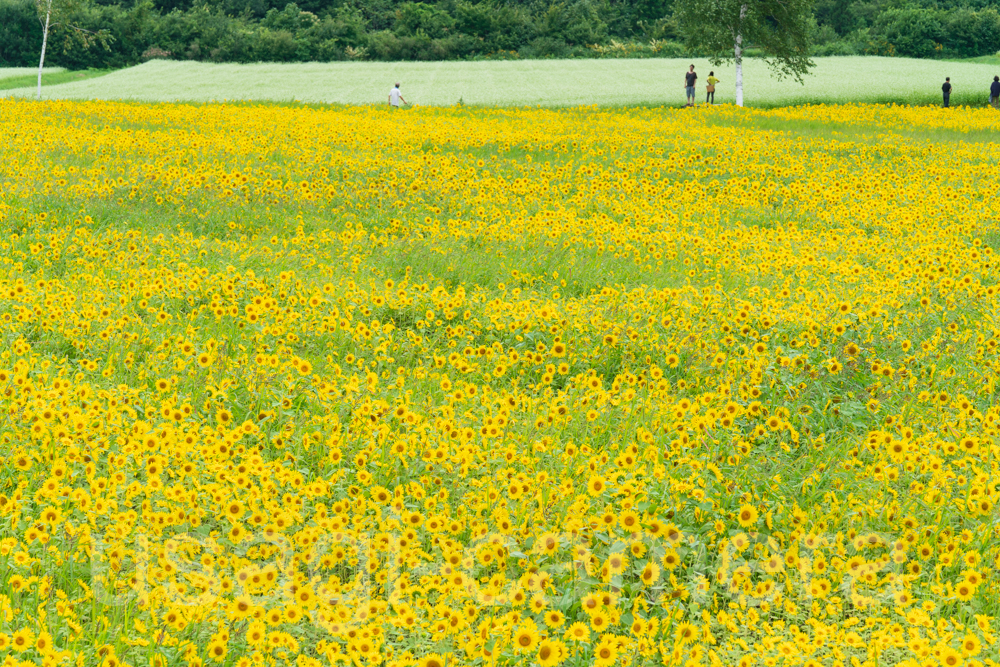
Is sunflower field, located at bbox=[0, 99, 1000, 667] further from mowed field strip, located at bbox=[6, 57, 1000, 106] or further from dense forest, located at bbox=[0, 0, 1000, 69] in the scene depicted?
dense forest, located at bbox=[0, 0, 1000, 69]

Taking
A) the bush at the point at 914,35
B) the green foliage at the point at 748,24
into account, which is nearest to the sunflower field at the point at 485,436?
the green foliage at the point at 748,24

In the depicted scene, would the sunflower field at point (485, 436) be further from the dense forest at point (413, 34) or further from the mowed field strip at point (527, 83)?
the dense forest at point (413, 34)

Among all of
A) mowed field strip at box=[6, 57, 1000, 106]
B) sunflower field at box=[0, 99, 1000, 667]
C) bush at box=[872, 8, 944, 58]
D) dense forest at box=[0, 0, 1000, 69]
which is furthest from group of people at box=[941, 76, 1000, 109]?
bush at box=[872, 8, 944, 58]

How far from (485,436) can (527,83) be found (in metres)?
44.2

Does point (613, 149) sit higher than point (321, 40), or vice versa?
point (321, 40)

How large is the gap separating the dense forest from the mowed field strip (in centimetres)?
757

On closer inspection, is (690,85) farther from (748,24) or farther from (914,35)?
(914,35)

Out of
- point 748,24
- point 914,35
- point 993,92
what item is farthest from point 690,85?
point 914,35

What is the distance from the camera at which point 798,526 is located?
13.4 ft

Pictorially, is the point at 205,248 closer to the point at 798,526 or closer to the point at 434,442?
the point at 434,442

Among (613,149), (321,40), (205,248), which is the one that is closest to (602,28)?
(321,40)

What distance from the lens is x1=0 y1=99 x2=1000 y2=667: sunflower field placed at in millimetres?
3350

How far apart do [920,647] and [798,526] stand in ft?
3.60

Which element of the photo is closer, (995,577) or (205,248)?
(995,577)
